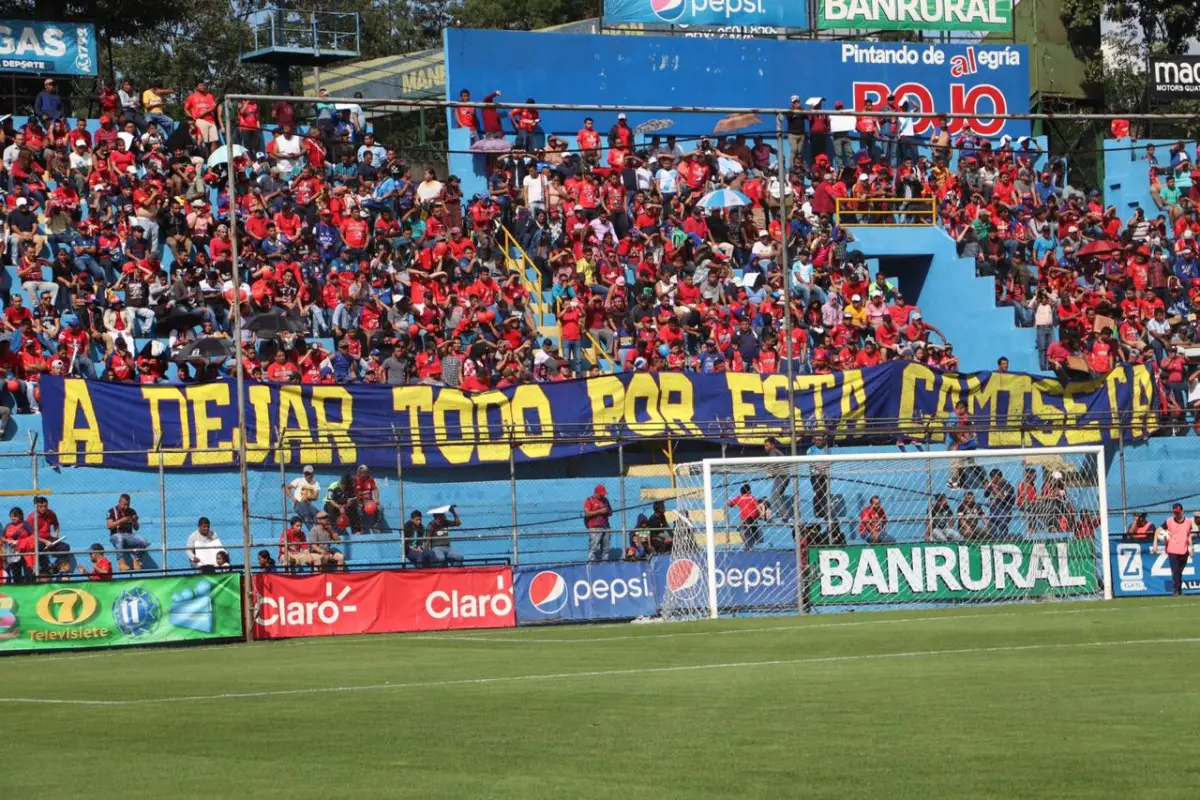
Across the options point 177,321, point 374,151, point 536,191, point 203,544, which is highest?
point 374,151

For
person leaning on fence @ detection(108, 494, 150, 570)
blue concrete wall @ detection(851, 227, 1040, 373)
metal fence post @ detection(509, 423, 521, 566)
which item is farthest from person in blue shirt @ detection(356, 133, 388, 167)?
person leaning on fence @ detection(108, 494, 150, 570)

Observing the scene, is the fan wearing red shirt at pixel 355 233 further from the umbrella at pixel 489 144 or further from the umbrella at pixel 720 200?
the umbrella at pixel 720 200

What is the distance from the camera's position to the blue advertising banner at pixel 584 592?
26.8 metres

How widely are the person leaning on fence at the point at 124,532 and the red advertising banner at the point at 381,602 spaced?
2.35 m

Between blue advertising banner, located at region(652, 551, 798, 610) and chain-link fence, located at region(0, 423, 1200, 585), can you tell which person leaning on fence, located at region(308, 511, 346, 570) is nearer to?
chain-link fence, located at region(0, 423, 1200, 585)

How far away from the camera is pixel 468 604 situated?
1048 inches

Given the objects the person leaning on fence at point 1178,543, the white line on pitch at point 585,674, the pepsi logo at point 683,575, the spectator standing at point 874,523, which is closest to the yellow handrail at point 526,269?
the pepsi logo at point 683,575

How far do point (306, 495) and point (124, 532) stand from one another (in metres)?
2.69

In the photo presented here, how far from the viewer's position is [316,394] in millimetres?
28891

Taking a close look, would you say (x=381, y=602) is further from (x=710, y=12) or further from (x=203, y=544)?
→ (x=710, y=12)

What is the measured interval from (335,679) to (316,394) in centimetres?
1225

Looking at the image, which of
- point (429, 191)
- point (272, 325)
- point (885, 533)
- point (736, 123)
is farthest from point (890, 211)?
point (272, 325)

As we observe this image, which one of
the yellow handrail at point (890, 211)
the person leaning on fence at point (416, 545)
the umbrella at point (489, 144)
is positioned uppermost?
the umbrella at point (489, 144)

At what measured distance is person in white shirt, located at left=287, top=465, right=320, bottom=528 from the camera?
27828 mm
